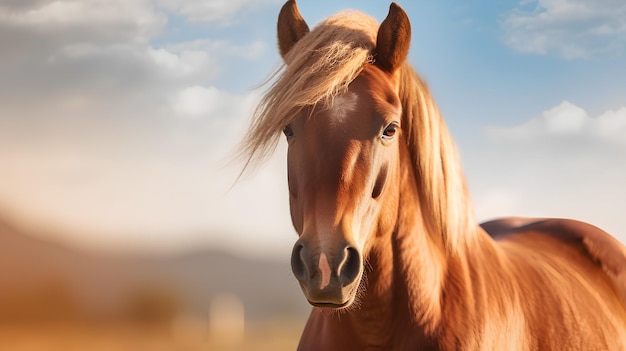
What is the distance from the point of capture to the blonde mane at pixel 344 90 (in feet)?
9.21

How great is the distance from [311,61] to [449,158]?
862 mm

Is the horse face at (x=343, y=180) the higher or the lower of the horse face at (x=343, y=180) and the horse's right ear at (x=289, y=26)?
the lower

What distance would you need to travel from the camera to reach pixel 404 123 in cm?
305

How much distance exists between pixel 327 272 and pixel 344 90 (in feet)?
2.72

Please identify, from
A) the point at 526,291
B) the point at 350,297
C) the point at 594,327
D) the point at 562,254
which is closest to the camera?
the point at 350,297

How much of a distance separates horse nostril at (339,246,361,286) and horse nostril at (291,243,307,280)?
0.15 m

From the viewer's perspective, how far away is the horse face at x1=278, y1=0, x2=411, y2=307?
2.41m

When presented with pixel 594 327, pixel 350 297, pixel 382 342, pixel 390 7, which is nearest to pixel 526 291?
pixel 594 327

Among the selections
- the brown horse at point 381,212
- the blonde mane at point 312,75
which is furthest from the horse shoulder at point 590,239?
the blonde mane at point 312,75

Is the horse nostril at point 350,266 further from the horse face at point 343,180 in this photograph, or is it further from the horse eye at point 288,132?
the horse eye at point 288,132

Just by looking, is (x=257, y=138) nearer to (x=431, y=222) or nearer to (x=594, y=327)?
(x=431, y=222)

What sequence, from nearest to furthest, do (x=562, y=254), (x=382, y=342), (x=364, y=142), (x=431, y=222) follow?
(x=364, y=142)
(x=382, y=342)
(x=431, y=222)
(x=562, y=254)

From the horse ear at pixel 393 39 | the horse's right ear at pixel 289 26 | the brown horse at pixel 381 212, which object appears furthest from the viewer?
the horse's right ear at pixel 289 26

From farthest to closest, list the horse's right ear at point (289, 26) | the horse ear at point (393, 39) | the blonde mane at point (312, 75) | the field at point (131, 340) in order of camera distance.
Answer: the field at point (131, 340), the horse's right ear at point (289, 26), the horse ear at point (393, 39), the blonde mane at point (312, 75)
